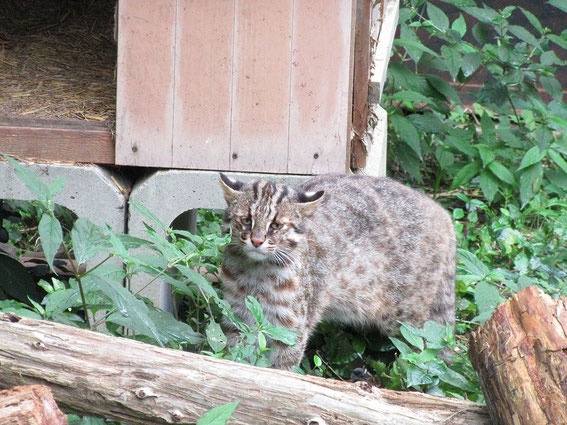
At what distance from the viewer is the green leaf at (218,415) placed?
276cm

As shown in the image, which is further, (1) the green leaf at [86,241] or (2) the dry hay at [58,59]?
(2) the dry hay at [58,59]

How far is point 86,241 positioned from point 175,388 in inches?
32.0

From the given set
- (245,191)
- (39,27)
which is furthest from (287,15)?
(39,27)

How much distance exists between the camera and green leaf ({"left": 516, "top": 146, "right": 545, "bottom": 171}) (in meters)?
7.64

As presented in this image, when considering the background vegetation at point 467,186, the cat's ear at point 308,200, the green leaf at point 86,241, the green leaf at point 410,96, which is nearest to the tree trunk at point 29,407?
the green leaf at point 86,241

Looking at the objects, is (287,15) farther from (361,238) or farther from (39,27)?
(39,27)

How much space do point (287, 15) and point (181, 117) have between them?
94cm

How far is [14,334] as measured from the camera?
10.5 feet

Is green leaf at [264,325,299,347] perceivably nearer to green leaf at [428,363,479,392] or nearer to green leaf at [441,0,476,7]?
green leaf at [428,363,479,392]

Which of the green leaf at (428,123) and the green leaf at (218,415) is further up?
the green leaf at (428,123)

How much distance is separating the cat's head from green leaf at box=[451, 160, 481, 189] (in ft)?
12.1

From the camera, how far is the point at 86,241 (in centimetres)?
353

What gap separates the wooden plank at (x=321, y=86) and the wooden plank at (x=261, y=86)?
0.06 metres

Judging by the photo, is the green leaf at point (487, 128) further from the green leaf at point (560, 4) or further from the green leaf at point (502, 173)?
the green leaf at point (560, 4)
